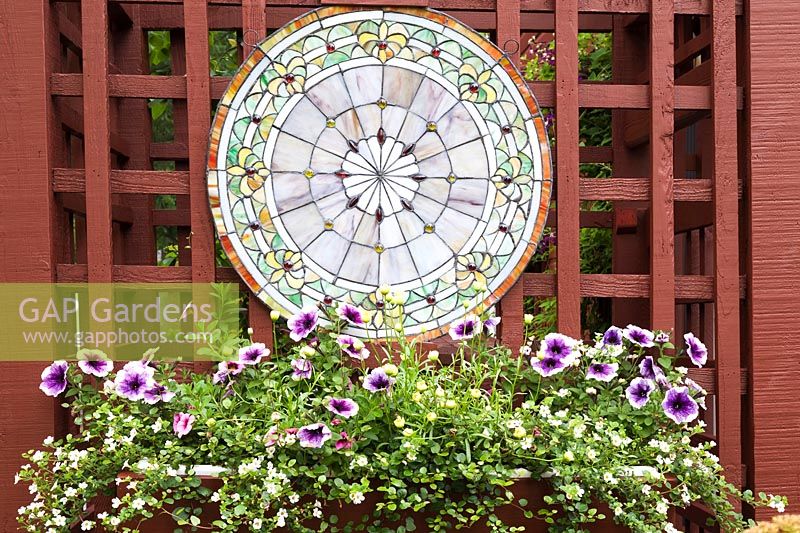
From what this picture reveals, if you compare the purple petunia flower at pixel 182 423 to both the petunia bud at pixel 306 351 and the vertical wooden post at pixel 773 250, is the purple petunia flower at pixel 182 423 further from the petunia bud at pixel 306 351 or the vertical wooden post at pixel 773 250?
A: the vertical wooden post at pixel 773 250

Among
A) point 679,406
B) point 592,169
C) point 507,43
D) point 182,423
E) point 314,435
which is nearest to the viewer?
point 314,435

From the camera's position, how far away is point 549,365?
7.22ft

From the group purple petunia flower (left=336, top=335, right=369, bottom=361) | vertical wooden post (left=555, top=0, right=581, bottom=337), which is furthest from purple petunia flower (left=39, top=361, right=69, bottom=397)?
vertical wooden post (left=555, top=0, right=581, bottom=337)

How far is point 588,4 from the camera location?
8.07ft

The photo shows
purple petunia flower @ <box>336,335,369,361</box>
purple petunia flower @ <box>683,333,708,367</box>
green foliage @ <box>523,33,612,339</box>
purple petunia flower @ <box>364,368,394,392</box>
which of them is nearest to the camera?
purple petunia flower @ <box>364,368,394,392</box>

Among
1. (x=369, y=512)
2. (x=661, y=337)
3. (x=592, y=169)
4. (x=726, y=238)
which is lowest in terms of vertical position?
(x=369, y=512)

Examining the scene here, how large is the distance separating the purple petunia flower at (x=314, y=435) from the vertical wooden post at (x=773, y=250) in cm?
120

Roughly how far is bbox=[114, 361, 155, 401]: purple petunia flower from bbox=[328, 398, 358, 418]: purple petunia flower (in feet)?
1.50

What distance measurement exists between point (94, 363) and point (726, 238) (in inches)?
65.6

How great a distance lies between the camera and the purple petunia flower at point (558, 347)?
220 centimetres

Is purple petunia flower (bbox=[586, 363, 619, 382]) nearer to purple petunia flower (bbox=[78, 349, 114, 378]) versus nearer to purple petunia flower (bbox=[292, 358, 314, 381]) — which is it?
purple petunia flower (bbox=[292, 358, 314, 381])

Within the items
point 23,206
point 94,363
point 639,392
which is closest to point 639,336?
point 639,392

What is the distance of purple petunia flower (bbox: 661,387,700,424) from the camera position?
213 cm

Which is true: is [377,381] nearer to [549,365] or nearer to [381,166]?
[549,365]
